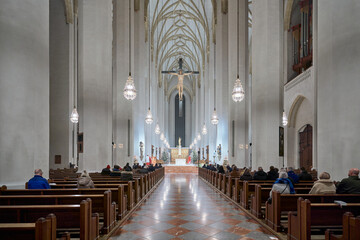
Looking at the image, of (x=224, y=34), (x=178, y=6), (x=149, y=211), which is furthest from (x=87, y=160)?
(x=178, y=6)

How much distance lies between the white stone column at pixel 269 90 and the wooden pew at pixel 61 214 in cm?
865

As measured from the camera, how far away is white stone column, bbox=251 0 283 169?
11.5 m

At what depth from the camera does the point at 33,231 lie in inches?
A: 115

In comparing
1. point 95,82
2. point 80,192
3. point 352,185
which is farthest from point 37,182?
point 95,82

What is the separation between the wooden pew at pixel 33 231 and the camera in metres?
2.76

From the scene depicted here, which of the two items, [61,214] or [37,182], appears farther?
[37,182]

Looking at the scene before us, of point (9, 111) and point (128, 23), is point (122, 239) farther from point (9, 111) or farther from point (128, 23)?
point (128, 23)

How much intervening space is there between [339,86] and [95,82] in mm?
8594

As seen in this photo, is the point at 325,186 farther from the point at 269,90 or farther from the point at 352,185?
the point at 269,90

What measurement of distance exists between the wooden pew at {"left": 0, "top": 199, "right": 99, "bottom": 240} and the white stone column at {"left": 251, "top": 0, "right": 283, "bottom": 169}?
8.65 meters

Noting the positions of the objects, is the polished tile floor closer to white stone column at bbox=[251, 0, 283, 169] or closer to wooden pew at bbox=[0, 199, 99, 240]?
wooden pew at bbox=[0, 199, 99, 240]

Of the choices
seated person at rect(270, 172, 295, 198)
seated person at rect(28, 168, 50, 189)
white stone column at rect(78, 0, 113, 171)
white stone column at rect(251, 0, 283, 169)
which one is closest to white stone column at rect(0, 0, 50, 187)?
seated person at rect(28, 168, 50, 189)

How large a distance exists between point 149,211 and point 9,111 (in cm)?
395

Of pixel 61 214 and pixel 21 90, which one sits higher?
pixel 21 90
